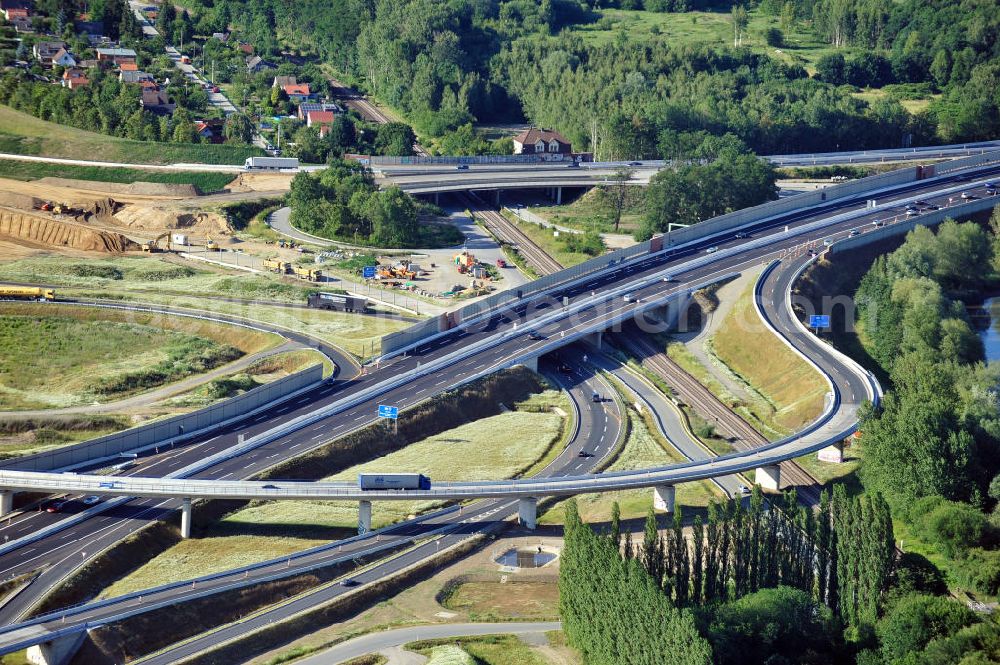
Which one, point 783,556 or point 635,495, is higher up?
point 783,556

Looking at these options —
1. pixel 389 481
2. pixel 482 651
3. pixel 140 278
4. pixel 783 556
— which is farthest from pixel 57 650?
pixel 140 278

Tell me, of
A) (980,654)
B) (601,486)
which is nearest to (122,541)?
(601,486)

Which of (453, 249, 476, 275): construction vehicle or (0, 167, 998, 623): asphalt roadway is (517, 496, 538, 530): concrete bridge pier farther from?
(453, 249, 476, 275): construction vehicle

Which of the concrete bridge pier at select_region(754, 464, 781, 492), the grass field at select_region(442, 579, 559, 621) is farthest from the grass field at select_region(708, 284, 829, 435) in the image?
the grass field at select_region(442, 579, 559, 621)

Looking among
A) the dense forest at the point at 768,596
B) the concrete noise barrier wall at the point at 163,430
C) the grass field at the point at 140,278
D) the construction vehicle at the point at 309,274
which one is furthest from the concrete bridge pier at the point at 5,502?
the construction vehicle at the point at 309,274

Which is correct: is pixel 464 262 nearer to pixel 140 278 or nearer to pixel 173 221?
pixel 140 278
